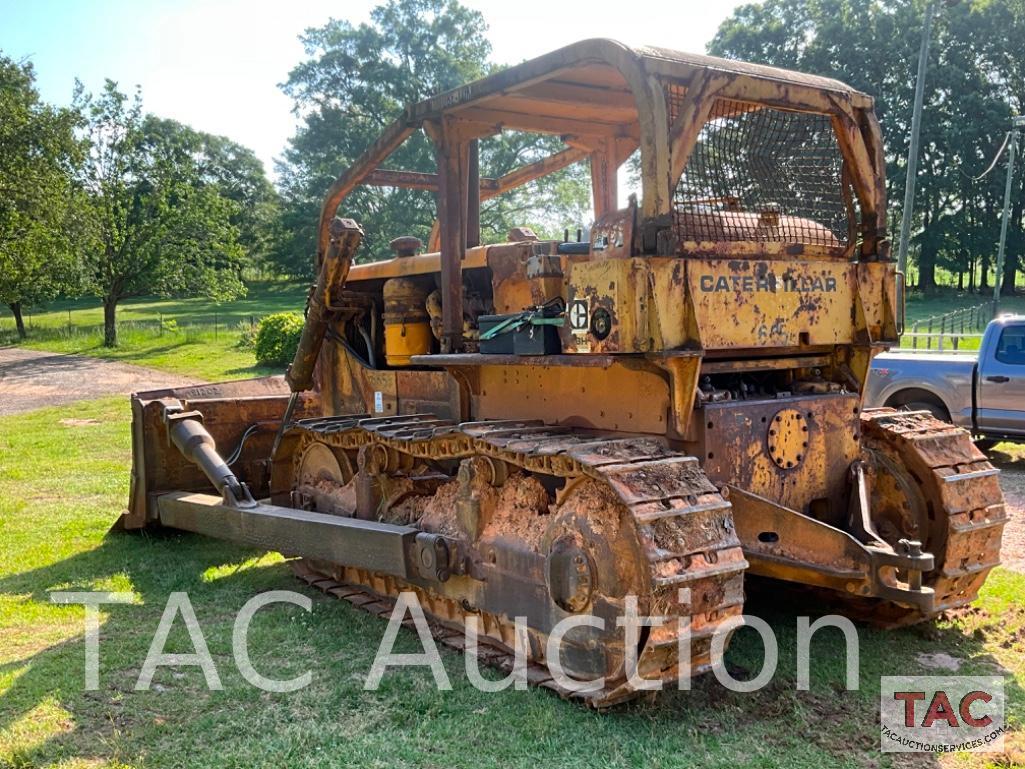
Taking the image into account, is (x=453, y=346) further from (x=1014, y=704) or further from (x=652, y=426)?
(x=1014, y=704)

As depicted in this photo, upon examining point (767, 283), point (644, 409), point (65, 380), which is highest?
point (767, 283)

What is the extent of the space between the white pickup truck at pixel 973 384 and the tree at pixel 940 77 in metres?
29.8

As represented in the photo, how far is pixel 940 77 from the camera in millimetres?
39875

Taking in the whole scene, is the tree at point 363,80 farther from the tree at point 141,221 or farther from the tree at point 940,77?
the tree at point 940,77

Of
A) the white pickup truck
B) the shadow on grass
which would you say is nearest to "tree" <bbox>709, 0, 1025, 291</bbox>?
the white pickup truck

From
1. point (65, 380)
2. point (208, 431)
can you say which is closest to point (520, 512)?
point (208, 431)

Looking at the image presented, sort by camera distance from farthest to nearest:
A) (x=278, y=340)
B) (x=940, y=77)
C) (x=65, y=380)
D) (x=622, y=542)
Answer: (x=940, y=77) < (x=278, y=340) < (x=65, y=380) < (x=622, y=542)

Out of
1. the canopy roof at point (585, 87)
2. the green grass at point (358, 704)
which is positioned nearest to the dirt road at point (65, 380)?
the green grass at point (358, 704)

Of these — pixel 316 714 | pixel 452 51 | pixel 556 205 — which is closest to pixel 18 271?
pixel 556 205

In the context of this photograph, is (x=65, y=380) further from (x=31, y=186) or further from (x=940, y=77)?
(x=940, y=77)

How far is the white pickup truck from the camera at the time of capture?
11711 mm

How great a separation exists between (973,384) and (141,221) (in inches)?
1060

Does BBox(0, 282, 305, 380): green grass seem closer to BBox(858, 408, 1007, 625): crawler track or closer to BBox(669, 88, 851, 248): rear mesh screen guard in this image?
BBox(669, 88, 851, 248): rear mesh screen guard

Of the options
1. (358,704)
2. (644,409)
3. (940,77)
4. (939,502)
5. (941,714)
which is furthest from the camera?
(940,77)
